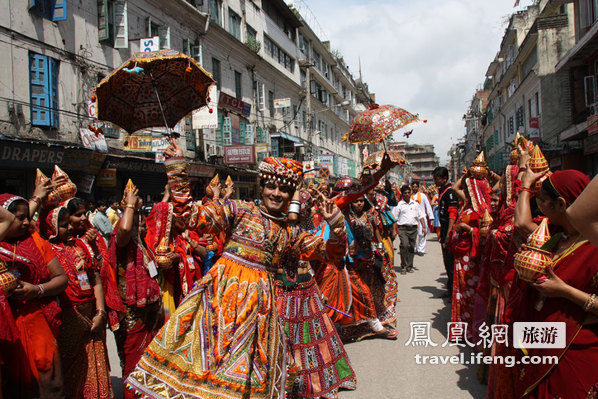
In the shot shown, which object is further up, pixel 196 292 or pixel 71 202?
pixel 71 202

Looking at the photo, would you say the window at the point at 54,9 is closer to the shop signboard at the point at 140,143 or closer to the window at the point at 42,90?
the window at the point at 42,90

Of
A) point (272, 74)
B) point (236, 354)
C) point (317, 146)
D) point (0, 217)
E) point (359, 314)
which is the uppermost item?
point (272, 74)

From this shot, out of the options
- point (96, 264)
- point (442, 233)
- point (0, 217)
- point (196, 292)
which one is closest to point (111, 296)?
point (96, 264)

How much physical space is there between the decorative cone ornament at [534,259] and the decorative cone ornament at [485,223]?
2.39m

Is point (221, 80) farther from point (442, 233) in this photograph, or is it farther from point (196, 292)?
point (196, 292)

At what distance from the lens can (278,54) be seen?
29.4 metres

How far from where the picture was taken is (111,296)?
149 inches

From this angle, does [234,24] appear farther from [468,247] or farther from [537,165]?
[537,165]

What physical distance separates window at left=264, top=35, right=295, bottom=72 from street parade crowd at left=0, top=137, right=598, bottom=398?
24915 millimetres

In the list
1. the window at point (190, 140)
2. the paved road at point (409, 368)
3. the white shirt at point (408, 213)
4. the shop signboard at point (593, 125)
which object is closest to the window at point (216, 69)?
the window at point (190, 140)

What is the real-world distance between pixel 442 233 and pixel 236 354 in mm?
5962

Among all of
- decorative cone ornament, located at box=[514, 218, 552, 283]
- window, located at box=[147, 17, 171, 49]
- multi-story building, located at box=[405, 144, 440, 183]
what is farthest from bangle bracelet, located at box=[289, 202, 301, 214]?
multi-story building, located at box=[405, 144, 440, 183]

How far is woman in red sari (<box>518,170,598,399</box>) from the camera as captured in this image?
2.19 m

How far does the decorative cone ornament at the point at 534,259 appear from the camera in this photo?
2285mm
